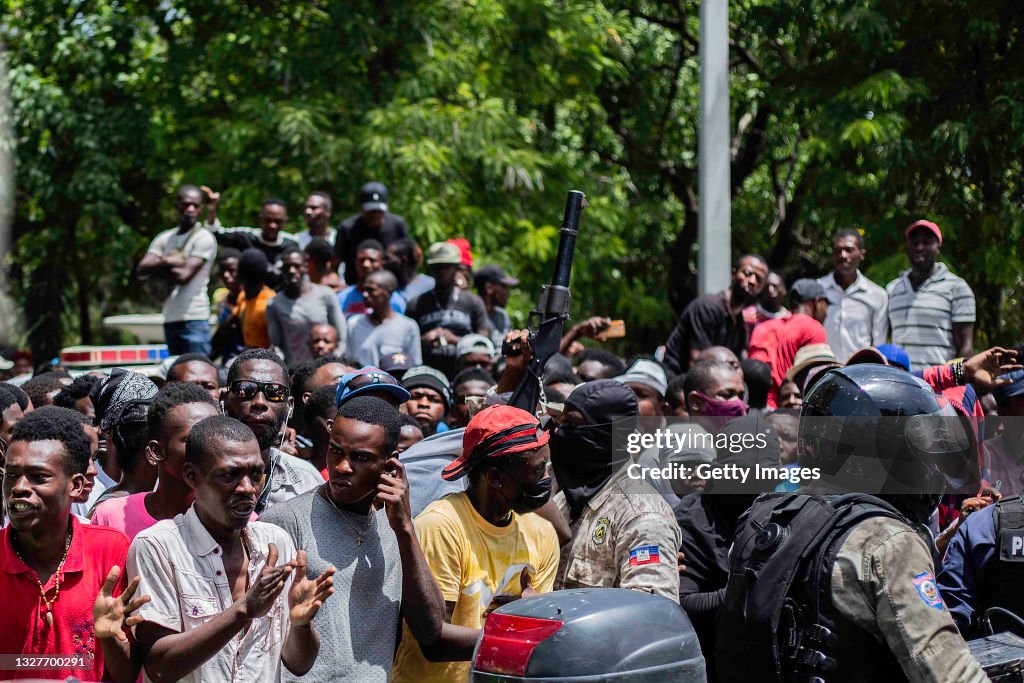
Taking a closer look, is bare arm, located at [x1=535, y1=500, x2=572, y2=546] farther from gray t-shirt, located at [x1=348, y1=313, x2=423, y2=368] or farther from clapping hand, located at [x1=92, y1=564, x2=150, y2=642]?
gray t-shirt, located at [x1=348, y1=313, x2=423, y2=368]

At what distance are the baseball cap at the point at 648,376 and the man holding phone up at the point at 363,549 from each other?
Result: 12.6 ft

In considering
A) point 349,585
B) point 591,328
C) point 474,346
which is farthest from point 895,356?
point 349,585

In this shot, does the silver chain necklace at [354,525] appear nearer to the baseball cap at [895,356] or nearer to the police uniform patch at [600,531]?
the police uniform patch at [600,531]

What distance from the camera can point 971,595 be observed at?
4.66 metres

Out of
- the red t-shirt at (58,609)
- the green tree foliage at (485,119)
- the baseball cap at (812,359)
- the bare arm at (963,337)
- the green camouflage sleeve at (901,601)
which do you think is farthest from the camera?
the green tree foliage at (485,119)

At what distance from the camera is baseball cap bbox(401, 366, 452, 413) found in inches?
303

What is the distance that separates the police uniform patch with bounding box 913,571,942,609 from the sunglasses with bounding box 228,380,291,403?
353cm

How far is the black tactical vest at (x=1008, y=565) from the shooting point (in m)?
4.54

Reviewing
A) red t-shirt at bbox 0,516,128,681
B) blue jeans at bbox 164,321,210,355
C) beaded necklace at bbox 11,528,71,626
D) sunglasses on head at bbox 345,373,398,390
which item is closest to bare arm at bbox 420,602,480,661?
red t-shirt at bbox 0,516,128,681

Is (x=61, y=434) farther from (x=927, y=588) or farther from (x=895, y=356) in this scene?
(x=895, y=356)

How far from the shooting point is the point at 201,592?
3.89m

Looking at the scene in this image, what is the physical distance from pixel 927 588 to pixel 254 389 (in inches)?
142

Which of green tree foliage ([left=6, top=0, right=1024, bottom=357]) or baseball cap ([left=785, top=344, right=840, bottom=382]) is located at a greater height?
green tree foliage ([left=6, top=0, right=1024, bottom=357])

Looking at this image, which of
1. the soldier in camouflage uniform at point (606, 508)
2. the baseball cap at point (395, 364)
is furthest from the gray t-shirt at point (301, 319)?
the soldier in camouflage uniform at point (606, 508)
